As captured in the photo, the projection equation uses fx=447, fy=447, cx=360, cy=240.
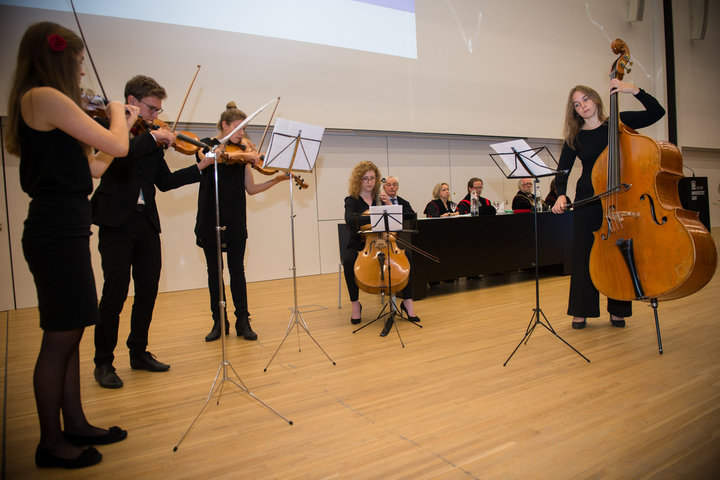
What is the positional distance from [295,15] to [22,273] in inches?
181

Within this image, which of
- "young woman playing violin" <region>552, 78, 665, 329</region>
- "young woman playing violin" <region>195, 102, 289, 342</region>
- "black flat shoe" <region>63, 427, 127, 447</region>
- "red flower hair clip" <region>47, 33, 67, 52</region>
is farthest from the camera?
"young woman playing violin" <region>195, 102, 289, 342</region>

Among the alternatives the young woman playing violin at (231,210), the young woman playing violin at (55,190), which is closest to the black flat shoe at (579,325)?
the young woman playing violin at (231,210)

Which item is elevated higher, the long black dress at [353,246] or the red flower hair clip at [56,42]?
the red flower hair clip at [56,42]

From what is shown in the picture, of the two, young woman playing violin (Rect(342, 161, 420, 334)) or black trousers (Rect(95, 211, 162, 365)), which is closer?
black trousers (Rect(95, 211, 162, 365))

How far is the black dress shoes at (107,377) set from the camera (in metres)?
2.41

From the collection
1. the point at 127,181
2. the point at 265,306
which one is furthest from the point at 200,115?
the point at 127,181

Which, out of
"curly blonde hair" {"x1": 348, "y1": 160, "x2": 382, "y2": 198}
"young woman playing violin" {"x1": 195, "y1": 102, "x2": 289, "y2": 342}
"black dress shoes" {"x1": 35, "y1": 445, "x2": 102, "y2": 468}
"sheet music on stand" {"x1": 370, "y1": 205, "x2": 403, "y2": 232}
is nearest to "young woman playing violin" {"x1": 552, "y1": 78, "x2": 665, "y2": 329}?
"sheet music on stand" {"x1": 370, "y1": 205, "x2": 403, "y2": 232}

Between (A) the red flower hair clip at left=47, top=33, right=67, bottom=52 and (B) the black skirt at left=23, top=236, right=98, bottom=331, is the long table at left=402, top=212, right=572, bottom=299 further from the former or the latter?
(A) the red flower hair clip at left=47, top=33, right=67, bottom=52

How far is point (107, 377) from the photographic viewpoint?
2.43 m

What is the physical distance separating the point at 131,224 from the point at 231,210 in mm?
863

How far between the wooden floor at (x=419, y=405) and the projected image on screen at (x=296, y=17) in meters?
3.81

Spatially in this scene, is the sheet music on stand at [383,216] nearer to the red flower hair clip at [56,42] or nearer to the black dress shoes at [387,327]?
the black dress shoes at [387,327]

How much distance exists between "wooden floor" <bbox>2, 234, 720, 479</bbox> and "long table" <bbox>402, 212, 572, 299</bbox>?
104 centimetres

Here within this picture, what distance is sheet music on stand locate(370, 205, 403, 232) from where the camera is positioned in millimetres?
3094
